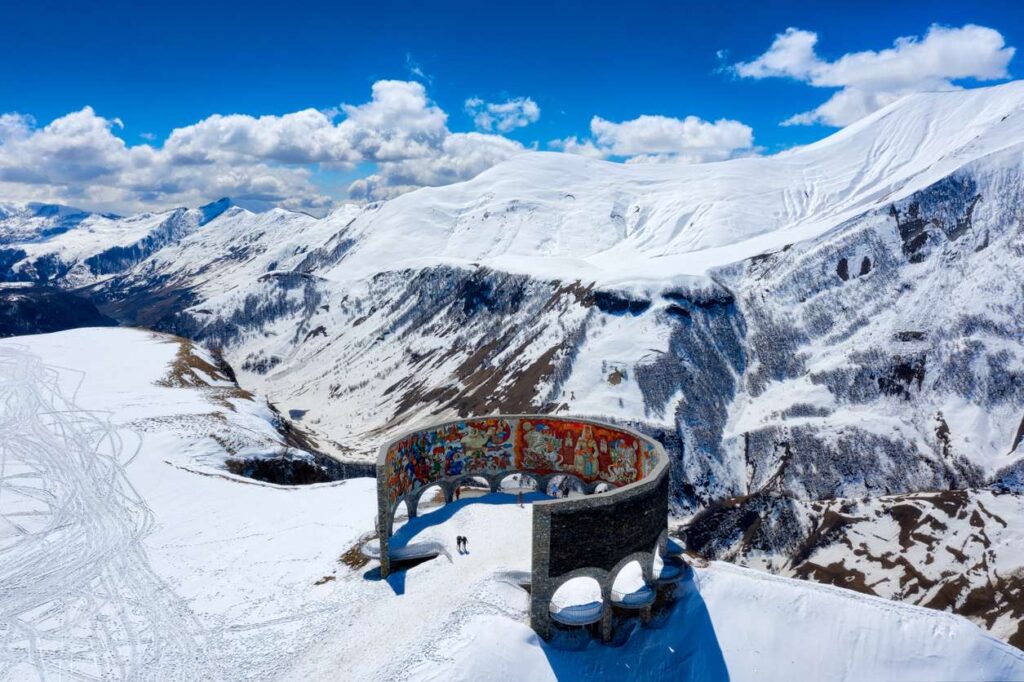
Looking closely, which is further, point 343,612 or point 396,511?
point 396,511

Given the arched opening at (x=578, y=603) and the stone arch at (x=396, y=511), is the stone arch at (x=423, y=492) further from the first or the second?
the arched opening at (x=578, y=603)

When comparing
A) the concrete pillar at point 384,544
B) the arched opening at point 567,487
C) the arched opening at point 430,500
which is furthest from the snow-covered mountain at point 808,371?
the concrete pillar at point 384,544

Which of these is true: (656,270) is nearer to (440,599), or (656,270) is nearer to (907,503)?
(907,503)

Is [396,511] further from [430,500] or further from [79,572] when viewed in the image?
[79,572]

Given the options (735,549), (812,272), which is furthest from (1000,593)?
(812,272)

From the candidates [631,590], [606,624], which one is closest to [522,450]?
[631,590]

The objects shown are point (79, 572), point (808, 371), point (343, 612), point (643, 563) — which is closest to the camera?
point (343, 612)
